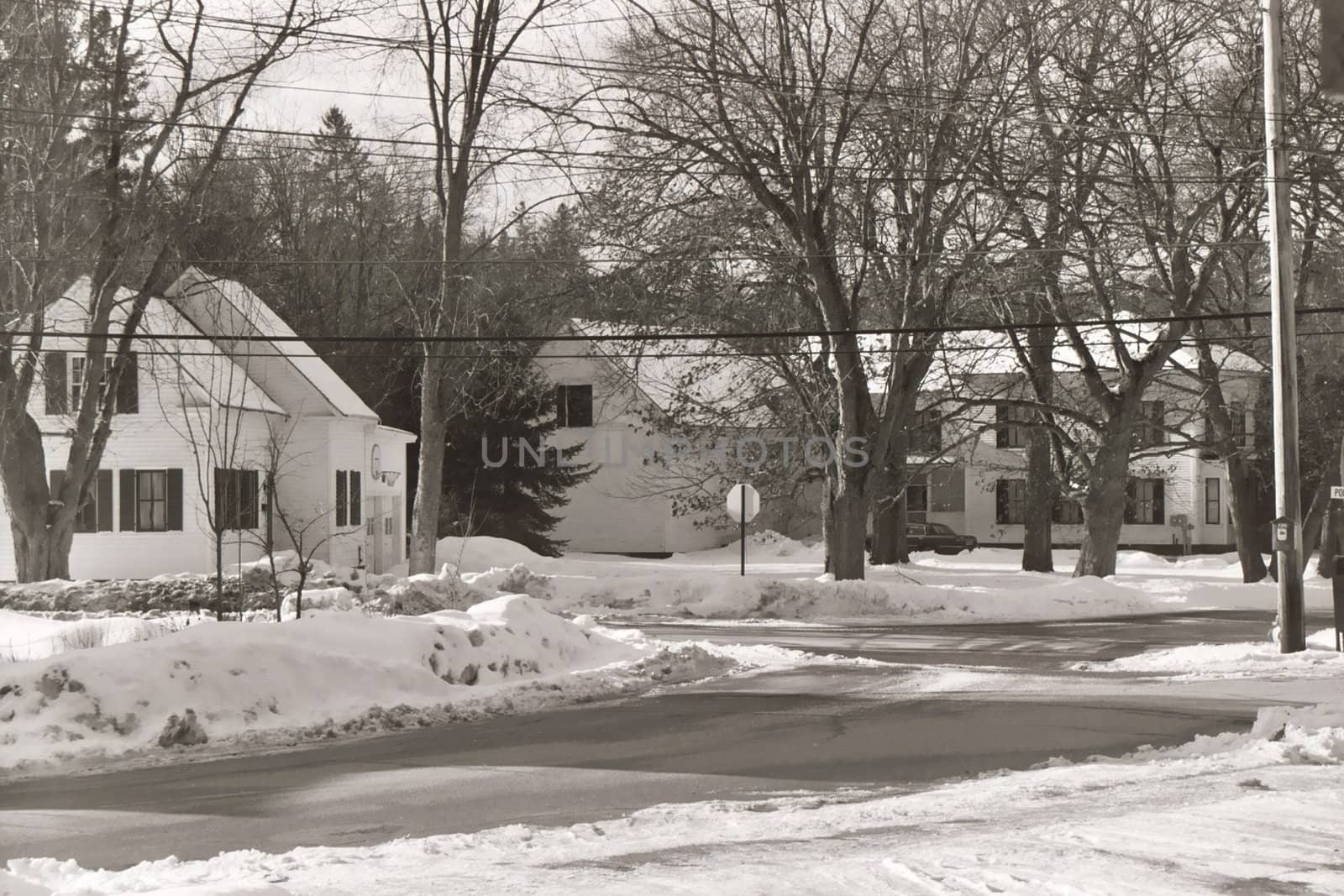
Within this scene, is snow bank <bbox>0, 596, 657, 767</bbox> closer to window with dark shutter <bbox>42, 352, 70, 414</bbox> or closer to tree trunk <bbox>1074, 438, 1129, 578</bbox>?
window with dark shutter <bbox>42, 352, 70, 414</bbox>

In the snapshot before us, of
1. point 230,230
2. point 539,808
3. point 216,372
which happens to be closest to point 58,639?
point 539,808

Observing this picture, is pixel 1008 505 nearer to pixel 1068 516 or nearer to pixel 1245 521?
pixel 1068 516

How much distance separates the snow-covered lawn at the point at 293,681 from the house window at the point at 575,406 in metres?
36.9

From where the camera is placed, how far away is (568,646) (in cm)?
1825

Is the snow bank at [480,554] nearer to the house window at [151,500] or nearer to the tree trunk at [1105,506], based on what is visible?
the house window at [151,500]

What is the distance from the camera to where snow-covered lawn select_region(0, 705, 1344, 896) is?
6980 millimetres

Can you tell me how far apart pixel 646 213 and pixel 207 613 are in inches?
423

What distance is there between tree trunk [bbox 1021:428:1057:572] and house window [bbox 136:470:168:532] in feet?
74.4

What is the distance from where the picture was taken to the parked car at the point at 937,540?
195 feet

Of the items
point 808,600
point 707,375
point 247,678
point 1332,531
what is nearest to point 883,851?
point 247,678

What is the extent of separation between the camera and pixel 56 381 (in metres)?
30.5

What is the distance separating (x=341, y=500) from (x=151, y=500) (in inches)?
186

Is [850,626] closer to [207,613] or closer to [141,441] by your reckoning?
[207,613]

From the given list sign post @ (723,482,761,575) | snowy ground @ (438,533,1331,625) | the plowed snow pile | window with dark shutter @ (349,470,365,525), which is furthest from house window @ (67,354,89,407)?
the plowed snow pile
